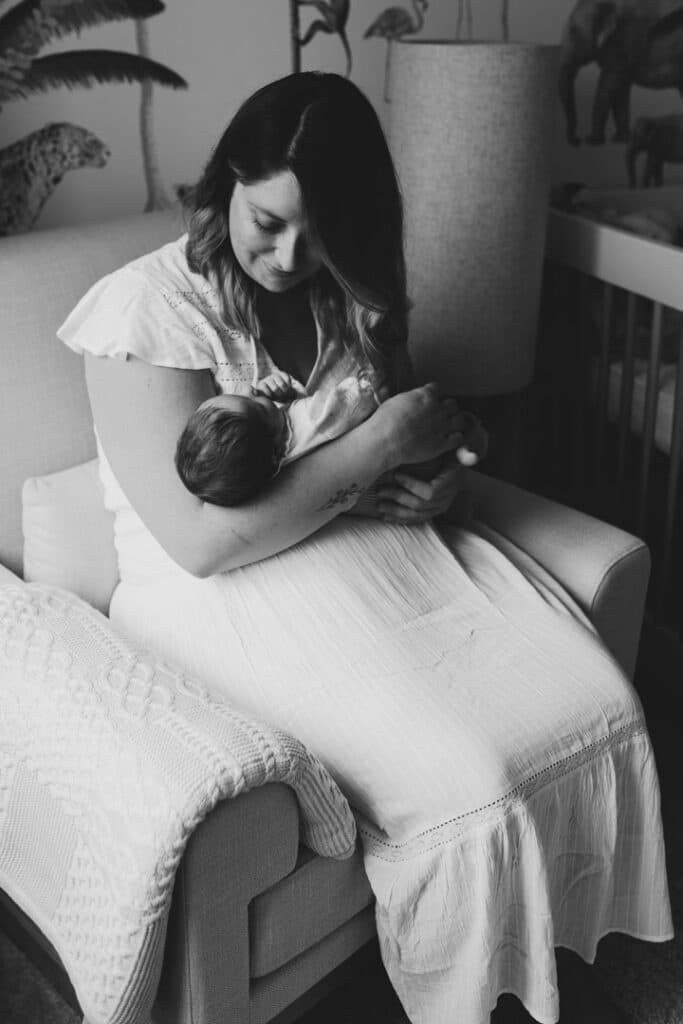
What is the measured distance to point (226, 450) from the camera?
4.20 feet

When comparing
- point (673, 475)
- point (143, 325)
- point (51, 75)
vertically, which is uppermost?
point (51, 75)

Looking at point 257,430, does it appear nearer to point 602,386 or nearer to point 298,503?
A: point 298,503

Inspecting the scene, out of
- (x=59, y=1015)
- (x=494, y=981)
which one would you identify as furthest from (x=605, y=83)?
(x=59, y=1015)

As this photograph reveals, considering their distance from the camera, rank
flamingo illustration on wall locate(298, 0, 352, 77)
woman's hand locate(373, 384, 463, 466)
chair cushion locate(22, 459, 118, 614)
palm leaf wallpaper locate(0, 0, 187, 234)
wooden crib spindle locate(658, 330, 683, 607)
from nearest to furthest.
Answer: woman's hand locate(373, 384, 463, 466) → chair cushion locate(22, 459, 118, 614) → palm leaf wallpaper locate(0, 0, 187, 234) → wooden crib spindle locate(658, 330, 683, 607) → flamingo illustration on wall locate(298, 0, 352, 77)

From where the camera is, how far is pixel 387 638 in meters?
1.39

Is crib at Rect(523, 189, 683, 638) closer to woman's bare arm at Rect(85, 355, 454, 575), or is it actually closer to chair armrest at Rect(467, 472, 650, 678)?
chair armrest at Rect(467, 472, 650, 678)

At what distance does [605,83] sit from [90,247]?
4.73 feet

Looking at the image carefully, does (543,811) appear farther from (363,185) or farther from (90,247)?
(90,247)

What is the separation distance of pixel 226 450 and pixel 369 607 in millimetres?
295

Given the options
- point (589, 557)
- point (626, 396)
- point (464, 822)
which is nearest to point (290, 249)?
point (589, 557)

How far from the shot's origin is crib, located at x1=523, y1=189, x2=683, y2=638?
81.5 inches

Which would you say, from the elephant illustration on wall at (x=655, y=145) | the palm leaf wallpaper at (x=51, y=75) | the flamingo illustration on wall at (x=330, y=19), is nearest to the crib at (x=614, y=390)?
the elephant illustration on wall at (x=655, y=145)

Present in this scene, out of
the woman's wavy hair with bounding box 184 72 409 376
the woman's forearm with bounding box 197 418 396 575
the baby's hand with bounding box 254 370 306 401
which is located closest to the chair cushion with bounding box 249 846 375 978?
the woman's forearm with bounding box 197 418 396 575

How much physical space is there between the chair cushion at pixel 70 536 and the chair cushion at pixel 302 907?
54 cm
